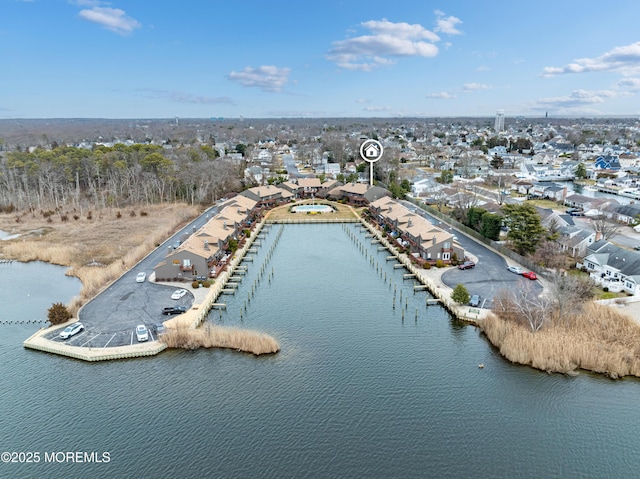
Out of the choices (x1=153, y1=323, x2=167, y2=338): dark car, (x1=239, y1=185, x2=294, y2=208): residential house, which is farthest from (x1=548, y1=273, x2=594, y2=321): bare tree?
(x1=239, y1=185, x2=294, y2=208): residential house

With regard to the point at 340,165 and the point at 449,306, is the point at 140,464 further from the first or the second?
the point at 340,165

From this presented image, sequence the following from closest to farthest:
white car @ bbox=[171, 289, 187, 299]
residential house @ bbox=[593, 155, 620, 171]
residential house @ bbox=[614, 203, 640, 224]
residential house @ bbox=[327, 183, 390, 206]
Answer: white car @ bbox=[171, 289, 187, 299] → residential house @ bbox=[614, 203, 640, 224] → residential house @ bbox=[327, 183, 390, 206] → residential house @ bbox=[593, 155, 620, 171]

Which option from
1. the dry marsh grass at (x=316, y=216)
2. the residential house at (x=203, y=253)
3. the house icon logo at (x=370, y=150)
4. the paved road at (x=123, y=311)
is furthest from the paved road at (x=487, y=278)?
the house icon logo at (x=370, y=150)

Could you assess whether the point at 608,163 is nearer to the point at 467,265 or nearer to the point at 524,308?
the point at 467,265

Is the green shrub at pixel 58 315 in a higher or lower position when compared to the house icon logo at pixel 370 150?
lower

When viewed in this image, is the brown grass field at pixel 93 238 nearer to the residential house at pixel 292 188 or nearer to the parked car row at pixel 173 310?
the parked car row at pixel 173 310

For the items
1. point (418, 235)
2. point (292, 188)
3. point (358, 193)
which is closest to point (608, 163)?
point (358, 193)

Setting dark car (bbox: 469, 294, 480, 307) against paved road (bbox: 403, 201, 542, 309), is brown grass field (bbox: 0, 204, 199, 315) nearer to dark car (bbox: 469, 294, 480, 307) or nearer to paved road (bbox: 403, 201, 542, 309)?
dark car (bbox: 469, 294, 480, 307)
